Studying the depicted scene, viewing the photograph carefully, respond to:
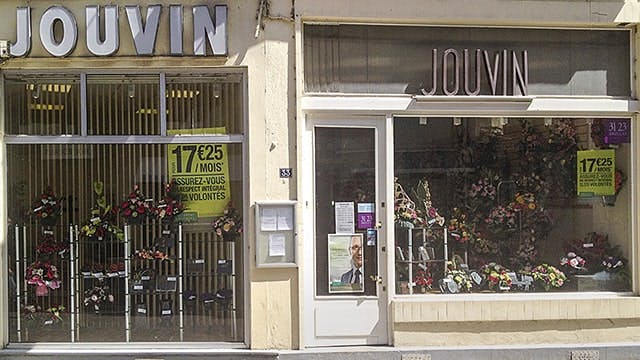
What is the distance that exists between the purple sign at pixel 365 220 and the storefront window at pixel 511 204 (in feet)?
0.97

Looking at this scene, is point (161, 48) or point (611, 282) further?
point (611, 282)

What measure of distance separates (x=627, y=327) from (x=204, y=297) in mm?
4626

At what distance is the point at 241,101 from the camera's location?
28.2 feet

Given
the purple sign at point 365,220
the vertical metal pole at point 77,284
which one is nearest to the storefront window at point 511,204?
the purple sign at point 365,220

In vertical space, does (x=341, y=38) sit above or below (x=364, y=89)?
above

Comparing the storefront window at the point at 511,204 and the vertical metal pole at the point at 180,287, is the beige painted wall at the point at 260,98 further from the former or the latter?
the storefront window at the point at 511,204

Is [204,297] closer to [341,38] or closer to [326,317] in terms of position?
[326,317]

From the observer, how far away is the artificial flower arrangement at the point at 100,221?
864 cm

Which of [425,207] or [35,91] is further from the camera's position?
[425,207]

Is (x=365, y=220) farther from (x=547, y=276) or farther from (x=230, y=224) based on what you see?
(x=547, y=276)

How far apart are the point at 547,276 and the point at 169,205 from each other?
167 inches

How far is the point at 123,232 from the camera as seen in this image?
8641mm

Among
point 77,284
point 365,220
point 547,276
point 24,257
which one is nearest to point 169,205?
point 77,284

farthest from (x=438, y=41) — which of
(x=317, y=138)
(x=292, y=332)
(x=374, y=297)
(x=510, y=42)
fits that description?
(x=292, y=332)
